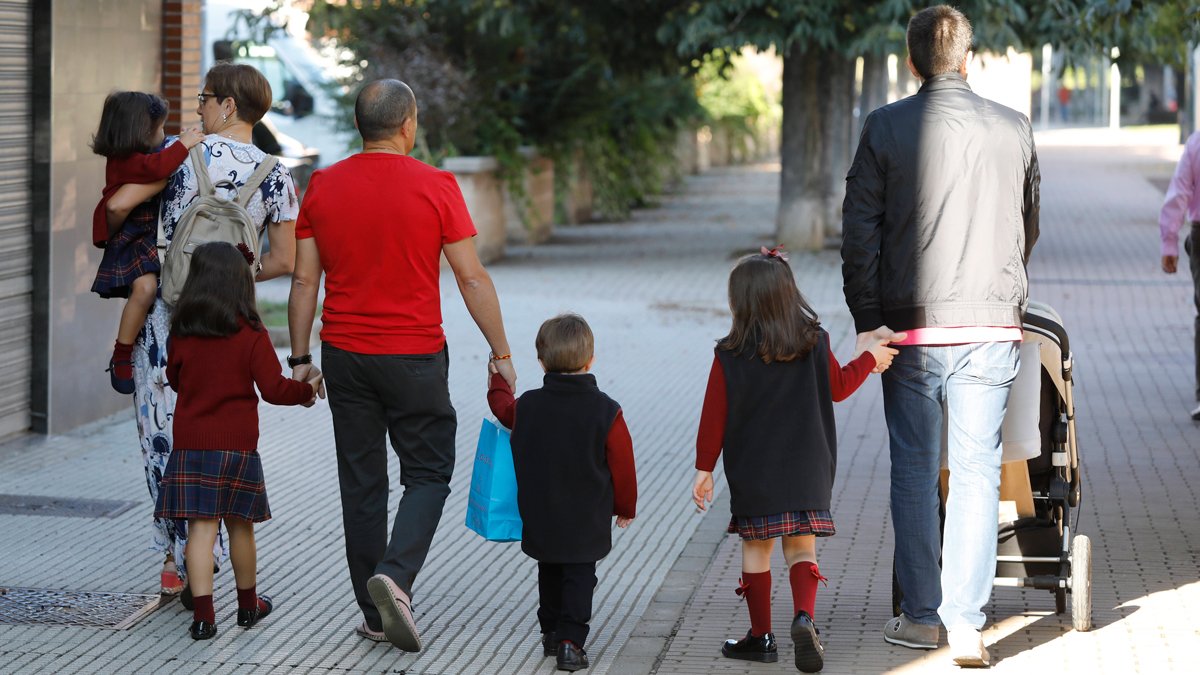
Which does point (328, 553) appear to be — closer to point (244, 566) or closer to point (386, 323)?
point (244, 566)

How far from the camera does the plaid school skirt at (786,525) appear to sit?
4777mm

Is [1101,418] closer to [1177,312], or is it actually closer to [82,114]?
[1177,312]

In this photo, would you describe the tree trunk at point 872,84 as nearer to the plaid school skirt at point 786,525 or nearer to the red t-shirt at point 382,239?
the red t-shirt at point 382,239

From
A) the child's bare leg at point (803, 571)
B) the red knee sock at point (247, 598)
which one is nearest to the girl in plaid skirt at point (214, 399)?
the red knee sock at point (247, 598)

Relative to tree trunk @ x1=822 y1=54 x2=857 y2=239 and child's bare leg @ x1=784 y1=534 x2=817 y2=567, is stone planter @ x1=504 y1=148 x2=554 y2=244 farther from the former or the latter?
child's bare leg @ x1=784 y1=534 x2=817 y2=567

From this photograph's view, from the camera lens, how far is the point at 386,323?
496 cm

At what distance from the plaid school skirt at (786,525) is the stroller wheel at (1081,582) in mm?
866

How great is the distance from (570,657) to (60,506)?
312cm

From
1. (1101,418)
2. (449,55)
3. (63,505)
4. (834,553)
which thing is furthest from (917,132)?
(449,55)

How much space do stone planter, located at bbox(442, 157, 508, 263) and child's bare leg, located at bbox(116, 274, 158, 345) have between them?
1102cm

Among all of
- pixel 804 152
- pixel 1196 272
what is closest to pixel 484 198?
→ pixel 804 152

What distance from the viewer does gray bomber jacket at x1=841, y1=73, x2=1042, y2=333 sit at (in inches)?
185

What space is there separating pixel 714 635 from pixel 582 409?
38.4 inches

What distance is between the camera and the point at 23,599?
18.5ft
